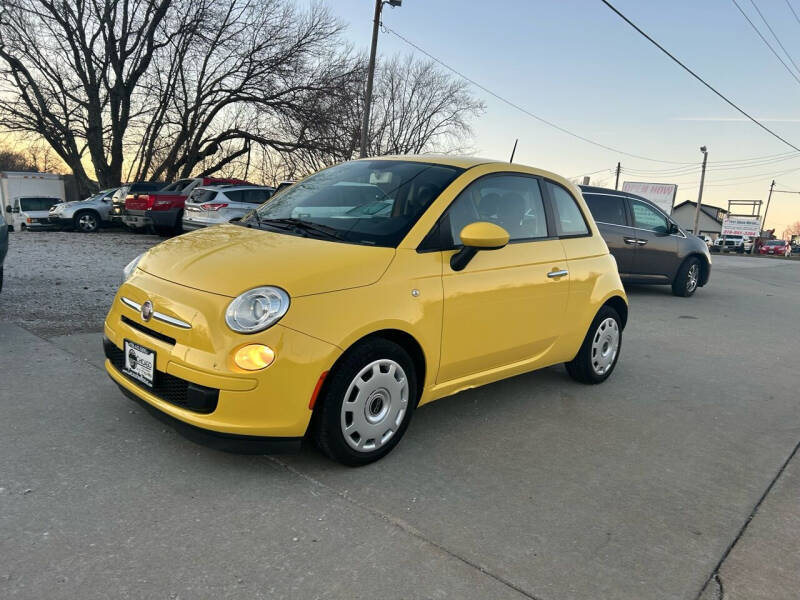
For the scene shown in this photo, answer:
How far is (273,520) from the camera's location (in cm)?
260

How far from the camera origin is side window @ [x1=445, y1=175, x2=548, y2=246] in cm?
358

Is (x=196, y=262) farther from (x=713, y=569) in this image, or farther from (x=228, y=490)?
(x=713, y=569)

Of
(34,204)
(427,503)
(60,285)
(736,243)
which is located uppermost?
(34,204)

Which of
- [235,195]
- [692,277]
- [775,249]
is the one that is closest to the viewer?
[692,277]

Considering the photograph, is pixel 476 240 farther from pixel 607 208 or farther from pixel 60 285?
pixel 607 208

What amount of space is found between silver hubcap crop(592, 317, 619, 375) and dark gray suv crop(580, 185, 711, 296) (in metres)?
4.98

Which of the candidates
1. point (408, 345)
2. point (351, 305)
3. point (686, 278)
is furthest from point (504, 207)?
point (686, 278)

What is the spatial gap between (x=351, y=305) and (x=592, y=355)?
8.61 feet

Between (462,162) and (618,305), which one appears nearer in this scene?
(462,162)

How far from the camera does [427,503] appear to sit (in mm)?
2844

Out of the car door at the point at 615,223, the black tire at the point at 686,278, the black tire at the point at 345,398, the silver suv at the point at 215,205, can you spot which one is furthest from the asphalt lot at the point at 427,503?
the silver suv at the point at 215,205

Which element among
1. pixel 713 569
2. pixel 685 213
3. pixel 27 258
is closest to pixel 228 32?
pixel 27 258

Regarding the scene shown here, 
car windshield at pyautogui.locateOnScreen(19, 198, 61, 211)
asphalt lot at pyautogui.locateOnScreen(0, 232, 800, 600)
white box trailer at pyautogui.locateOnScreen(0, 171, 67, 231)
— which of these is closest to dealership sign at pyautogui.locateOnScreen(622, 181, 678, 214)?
car windshield at pyautogui.locateOnScreen(19, 198, 61, 211)

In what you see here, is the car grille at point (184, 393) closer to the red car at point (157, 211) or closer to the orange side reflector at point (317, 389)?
the orange side reflector at point (317, 389)
